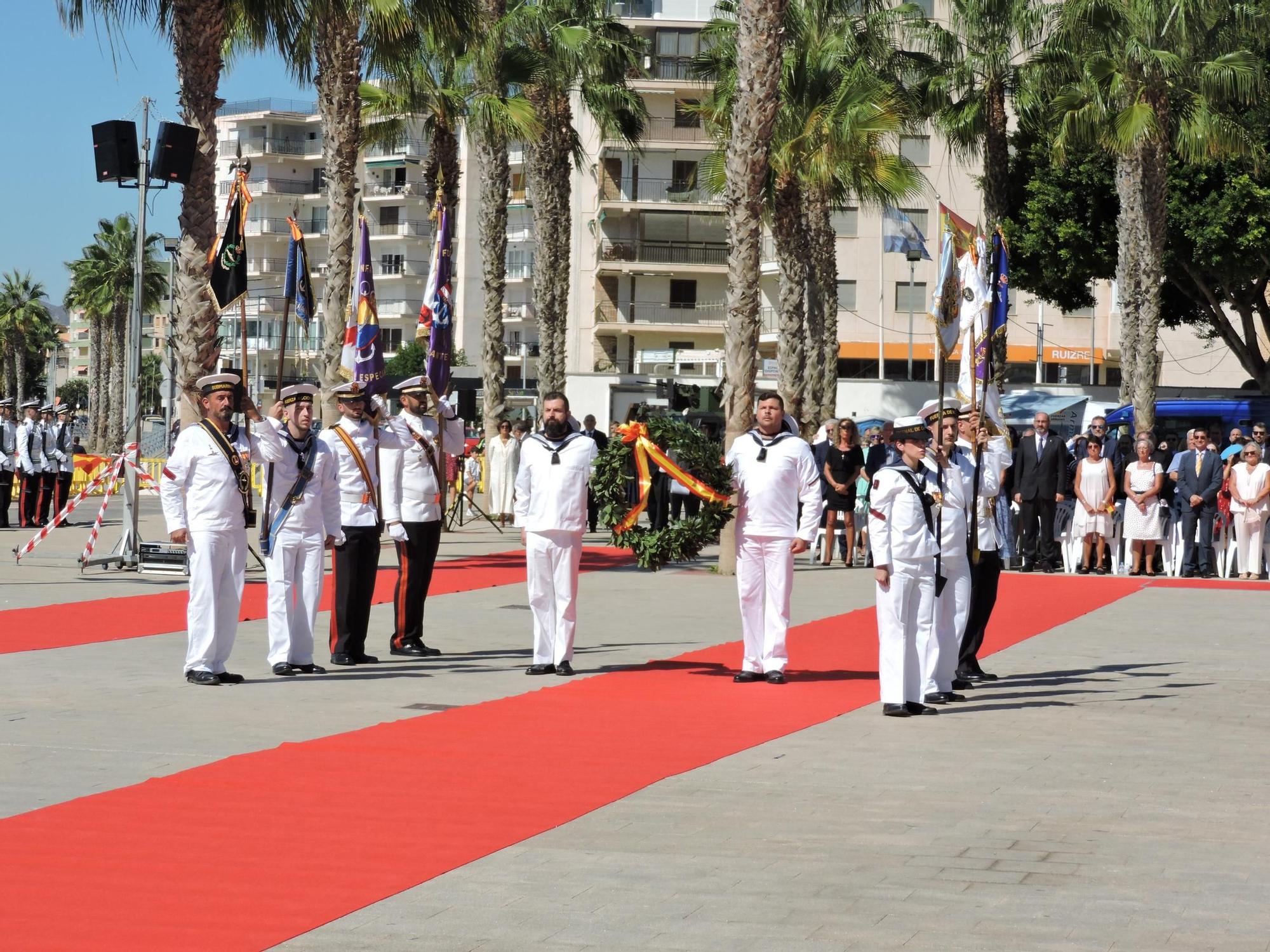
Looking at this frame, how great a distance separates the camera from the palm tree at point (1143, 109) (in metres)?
29.5

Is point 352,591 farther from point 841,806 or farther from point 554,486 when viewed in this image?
point 841,806

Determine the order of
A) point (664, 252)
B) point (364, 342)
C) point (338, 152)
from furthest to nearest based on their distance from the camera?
1. point (664, 252)
2. point (338, 152)
3. point (364, 342)

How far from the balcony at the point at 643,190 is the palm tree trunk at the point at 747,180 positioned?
51.2 m

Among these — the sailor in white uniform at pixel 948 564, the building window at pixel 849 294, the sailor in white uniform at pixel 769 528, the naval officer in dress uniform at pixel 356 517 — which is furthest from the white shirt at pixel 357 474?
the building window at pixel 849 294

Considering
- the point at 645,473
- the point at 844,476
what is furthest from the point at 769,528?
the point at 844,476

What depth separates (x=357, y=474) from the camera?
496 inches

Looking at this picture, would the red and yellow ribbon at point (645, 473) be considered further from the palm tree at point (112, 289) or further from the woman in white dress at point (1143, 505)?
the palm tree at point (112, 289)

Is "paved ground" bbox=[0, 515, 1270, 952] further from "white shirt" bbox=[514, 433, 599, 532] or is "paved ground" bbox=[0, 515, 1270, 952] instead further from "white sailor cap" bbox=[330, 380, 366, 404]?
"white sailor cap" bbox=[330, 380, 366, 404]

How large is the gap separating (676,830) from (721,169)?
26.2m

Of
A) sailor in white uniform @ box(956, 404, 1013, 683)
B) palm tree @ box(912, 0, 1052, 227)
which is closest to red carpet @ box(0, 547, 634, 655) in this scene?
sailor in white uniform @ box(956, 404, 1013, 683)

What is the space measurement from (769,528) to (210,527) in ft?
12.2

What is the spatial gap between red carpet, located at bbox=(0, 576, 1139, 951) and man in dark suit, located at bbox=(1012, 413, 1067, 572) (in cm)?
1231

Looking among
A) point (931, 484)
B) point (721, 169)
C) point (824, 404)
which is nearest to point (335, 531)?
point (931, 484)

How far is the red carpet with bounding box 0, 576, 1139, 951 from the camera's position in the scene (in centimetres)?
579
